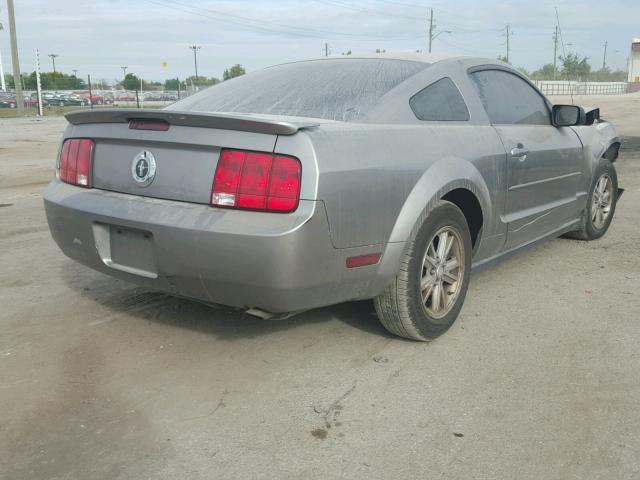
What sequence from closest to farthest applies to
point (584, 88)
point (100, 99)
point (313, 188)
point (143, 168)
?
point (313, 188)
point (143, 168)
point (100, 99)
point (584, 88)

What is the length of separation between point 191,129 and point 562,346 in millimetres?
2230

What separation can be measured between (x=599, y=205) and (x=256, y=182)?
396 centimetres

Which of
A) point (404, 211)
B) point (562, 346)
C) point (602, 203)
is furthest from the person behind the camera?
point (602, 203)

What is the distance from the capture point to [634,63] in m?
87.4

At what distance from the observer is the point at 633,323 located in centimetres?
374

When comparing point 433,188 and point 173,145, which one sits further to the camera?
point 433,188

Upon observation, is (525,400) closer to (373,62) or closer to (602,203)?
(373,62)

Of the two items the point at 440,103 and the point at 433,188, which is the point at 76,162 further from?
the point at 440,103

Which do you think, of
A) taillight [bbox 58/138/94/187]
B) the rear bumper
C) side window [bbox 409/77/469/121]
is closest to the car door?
side window [bbox 409/77/469/121]

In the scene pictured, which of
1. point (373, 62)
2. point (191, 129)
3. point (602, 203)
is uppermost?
point (373, 62)

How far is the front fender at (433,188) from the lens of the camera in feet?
10.1

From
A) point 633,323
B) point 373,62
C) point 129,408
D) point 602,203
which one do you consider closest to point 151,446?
point 129,408

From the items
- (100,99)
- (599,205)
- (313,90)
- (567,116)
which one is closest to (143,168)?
(313,90)

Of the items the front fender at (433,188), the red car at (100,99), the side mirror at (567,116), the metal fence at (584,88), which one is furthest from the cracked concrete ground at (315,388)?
the metal fence at (584,88)
